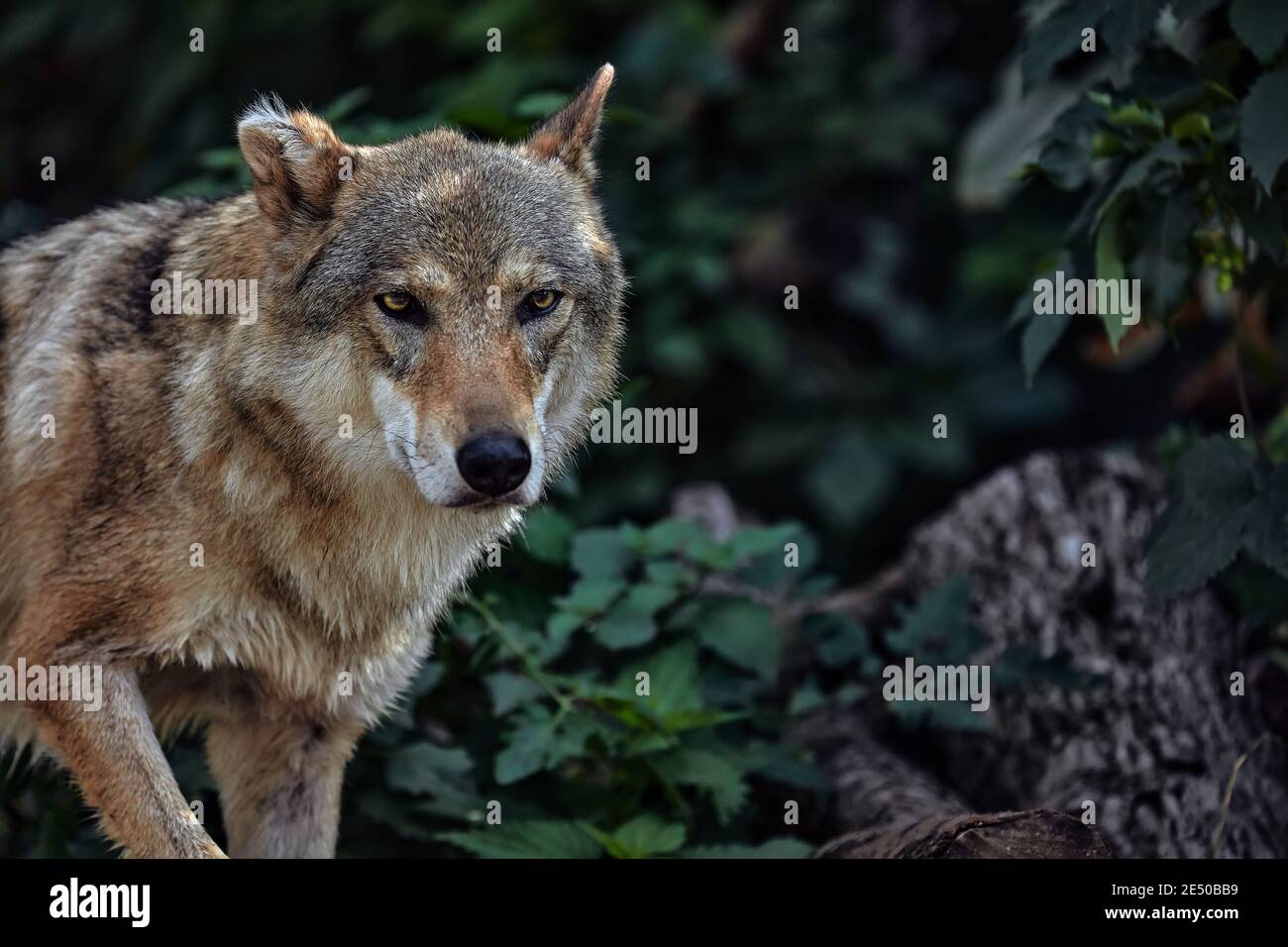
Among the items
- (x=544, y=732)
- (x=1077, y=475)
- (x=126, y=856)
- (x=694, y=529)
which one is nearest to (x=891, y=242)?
(x=1077, y=475)

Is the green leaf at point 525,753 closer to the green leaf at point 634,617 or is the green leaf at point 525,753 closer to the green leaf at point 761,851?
the green leaf at point 634,617

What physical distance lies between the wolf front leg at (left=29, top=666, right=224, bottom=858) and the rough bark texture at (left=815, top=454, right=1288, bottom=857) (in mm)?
2035

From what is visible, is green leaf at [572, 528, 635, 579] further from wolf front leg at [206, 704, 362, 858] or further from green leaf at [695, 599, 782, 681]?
wolf front leg at [206, 704, 362, 858]

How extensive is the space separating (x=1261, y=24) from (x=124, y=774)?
12.5ft

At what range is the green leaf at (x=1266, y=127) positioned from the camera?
4.19m

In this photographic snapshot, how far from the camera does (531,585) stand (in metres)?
5.98

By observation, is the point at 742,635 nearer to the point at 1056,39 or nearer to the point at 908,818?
the point at 908,818

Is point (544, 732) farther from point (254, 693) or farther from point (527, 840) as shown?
point (254, 693)

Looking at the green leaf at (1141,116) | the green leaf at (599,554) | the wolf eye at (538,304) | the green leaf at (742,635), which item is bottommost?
the green leaf at (742,635)

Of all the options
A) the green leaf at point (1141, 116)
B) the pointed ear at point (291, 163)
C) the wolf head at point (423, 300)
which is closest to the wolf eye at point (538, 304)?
the wolf head at point (423, 300)

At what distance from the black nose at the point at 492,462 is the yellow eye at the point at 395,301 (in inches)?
21.2

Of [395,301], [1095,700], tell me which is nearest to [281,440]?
[395,301]

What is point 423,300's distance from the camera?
4.37 meters

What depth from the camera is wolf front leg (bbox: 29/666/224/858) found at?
4.15 m
